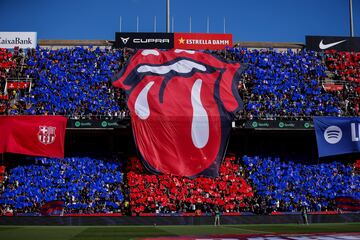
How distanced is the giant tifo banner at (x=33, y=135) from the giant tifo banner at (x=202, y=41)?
58.3 ft

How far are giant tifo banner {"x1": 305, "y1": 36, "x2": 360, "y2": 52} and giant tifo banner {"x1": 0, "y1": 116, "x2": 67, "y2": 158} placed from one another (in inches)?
1150

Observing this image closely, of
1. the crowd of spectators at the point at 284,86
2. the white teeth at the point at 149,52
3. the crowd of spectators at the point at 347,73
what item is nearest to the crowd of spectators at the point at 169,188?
the crowd of spectators at the point at 284,86

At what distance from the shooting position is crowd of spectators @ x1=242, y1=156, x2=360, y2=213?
35.2m

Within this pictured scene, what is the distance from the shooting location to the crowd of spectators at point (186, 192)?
3397 cm

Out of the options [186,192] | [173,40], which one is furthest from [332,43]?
[186,192]

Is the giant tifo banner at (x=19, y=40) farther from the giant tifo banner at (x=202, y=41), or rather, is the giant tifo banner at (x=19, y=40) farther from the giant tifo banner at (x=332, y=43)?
the giant tifo banner at (x=332, y=43)

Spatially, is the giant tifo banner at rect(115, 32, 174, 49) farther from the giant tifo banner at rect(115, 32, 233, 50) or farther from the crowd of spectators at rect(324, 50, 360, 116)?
the crowd of spectators at rect(324, 50, 360, 116)

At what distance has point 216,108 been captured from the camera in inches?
1467

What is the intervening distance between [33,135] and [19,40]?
1531cm

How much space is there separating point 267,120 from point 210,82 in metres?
6.67

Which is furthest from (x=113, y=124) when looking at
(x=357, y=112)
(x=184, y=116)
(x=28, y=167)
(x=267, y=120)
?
(x=357, y=112)

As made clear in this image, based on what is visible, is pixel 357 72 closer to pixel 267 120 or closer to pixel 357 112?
pixel 357 112

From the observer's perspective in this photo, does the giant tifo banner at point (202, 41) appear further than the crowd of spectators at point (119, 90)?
Yes

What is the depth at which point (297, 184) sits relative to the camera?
3678cm
